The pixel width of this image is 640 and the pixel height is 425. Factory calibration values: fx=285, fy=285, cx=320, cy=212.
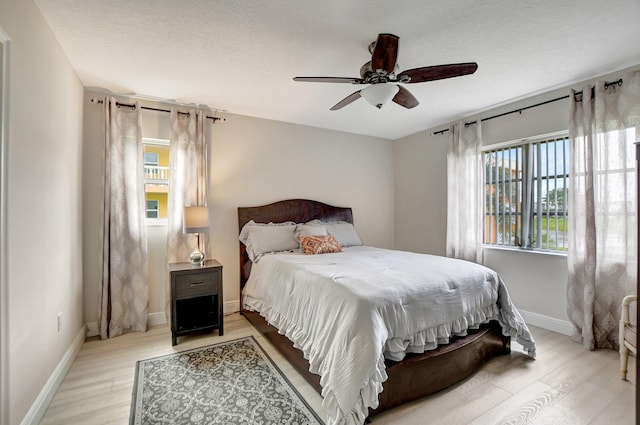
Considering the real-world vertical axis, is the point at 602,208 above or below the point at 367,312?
above

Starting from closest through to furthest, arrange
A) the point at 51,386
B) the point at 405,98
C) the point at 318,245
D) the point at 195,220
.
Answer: the point at 51,386 < the point at 405,98 < the point at 195,220 < the point at 318,245

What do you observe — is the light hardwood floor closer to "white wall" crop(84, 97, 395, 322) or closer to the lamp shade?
"white wall" crop(84, 97, 395, 322)

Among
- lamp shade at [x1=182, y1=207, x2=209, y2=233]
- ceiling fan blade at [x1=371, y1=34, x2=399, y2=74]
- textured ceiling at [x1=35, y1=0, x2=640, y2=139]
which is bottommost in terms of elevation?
lamp shade at [x1=182, y1=207, x2=209, y2=233]

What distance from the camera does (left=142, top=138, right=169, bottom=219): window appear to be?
326 cm

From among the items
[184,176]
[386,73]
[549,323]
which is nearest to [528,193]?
[549,323]

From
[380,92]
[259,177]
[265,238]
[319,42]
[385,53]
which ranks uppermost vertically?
[319,42]

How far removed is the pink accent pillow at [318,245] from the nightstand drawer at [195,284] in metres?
1.01

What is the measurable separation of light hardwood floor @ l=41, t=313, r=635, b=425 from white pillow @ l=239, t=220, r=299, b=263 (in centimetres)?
104

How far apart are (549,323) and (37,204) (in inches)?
178

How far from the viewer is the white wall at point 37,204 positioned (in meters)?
1.47

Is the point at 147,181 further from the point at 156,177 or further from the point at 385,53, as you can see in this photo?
the point at 385,53

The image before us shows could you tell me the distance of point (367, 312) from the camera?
1.62m

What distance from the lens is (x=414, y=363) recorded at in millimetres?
1772

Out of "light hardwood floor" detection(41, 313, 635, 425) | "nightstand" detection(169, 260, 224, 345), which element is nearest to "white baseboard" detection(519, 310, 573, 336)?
"light hardwood floor" detection(41, 313, 635, 425)
